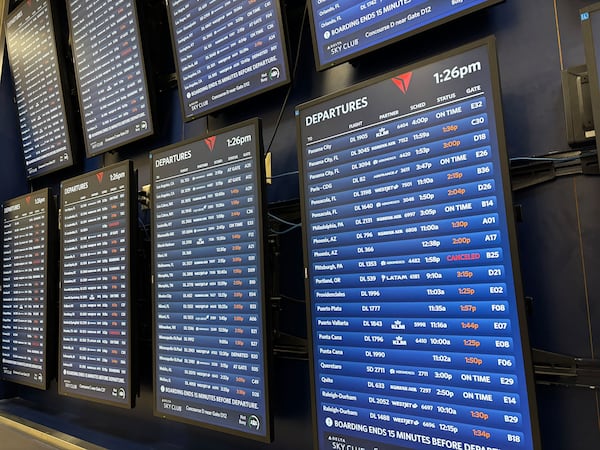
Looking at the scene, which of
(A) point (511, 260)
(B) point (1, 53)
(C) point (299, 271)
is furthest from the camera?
(B) point (1, 53)

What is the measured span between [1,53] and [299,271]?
2.68 meters

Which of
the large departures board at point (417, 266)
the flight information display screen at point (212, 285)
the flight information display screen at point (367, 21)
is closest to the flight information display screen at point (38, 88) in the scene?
the flight information display screen at point (212, 285)

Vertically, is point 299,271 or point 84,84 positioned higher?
point 84,84

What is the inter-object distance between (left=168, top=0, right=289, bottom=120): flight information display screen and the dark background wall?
9 cm

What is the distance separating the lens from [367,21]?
1533 mm

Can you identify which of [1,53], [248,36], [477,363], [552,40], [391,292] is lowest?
[477,363]

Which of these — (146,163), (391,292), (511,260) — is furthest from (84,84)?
(511,260)

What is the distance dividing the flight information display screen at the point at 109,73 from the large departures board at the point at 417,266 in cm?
116

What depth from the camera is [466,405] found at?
115 cm

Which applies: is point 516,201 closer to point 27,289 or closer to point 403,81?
point 403,81

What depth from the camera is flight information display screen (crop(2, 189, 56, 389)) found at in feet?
7.94

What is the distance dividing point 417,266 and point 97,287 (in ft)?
4.94

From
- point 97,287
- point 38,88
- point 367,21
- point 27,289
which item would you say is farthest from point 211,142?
point 38,88

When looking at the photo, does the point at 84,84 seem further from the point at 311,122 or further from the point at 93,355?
the point at 311,122
